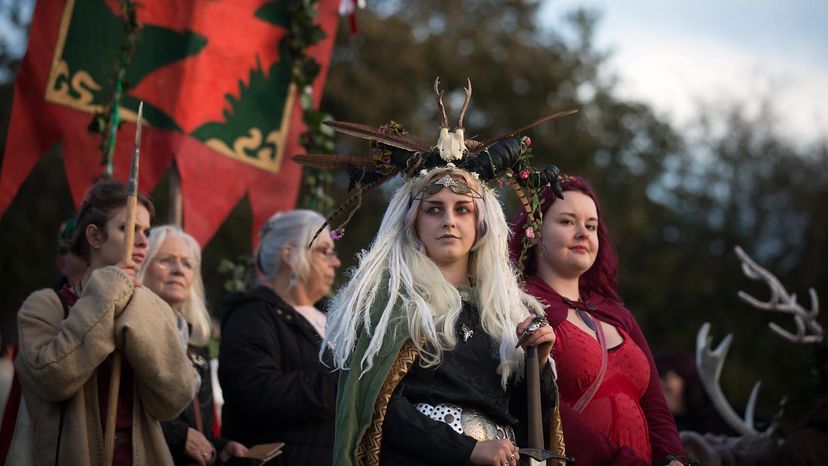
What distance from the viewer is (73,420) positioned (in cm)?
468

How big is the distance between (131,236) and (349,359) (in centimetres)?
101

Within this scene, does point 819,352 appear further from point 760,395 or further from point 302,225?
point 760,395

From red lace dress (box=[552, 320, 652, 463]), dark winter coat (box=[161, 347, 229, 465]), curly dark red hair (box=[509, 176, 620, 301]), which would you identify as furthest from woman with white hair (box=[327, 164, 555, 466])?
dark winter coat (box=[161, 347, 229, 465])

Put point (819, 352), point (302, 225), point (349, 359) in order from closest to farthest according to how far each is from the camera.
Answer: point (349, 359) → point (302, 225) → point (819, 352)

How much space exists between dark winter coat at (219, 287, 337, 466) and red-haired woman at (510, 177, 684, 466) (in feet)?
3.47

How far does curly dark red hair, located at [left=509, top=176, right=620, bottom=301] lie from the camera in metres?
5.26

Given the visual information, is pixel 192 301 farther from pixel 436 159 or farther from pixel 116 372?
pixel 436 159

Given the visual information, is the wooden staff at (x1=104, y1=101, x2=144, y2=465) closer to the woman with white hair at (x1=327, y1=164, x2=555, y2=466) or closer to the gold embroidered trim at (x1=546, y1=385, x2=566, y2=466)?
the woman with white hair at (x1=327, y1=164, x2=555, y2=466)

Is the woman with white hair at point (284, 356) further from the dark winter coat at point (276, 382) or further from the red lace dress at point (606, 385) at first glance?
the red lace dress at point (606, 385)

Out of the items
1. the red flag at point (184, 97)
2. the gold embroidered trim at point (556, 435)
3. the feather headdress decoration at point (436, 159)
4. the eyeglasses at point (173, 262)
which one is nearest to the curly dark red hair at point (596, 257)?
the feather headdress decoration at point (436, 159)

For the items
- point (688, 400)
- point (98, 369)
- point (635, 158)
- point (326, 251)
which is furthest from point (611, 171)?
point (98, 369)

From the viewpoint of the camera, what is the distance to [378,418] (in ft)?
13.9

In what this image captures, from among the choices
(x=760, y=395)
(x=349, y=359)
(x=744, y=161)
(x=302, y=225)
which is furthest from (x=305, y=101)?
(x=744, y=161)

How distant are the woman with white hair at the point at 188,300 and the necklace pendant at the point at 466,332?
1.50 metres
